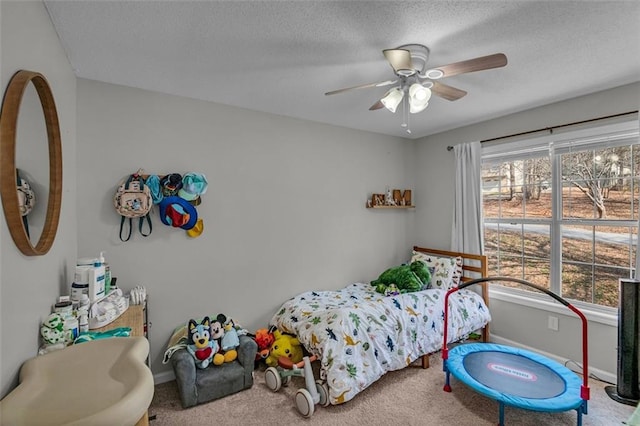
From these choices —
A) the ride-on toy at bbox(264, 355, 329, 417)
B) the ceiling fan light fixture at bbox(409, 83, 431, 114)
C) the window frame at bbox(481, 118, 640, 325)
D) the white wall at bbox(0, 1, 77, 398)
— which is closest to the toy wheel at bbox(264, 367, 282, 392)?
the ride-on toy at bbox(264, 355, 329, 417)

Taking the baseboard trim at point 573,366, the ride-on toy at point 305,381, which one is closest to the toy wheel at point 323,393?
the ride-on toy at point 305,381

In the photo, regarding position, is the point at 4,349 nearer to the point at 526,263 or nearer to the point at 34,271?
the point at 34,271

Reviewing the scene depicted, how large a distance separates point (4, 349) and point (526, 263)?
4002mm

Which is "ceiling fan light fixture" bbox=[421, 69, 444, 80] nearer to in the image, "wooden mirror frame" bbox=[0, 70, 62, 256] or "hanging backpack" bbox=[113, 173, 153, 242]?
"wooden mirror frame" bbox=[0, 70, 62, 256]

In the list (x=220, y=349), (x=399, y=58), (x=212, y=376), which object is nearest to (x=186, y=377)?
(x=212, y=376)

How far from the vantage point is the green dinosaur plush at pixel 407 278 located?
3.43 meters

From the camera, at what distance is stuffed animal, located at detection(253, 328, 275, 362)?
9.42 ft

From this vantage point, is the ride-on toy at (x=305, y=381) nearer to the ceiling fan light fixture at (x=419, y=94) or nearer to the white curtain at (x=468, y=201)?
the ceiling fan light fixture at (x=419, y=94)

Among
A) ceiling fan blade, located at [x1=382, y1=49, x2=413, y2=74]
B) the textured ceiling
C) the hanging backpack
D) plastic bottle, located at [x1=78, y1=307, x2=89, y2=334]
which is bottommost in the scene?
plastic bottle, located at [x1=78, y1=307, x2=89, y2=334]

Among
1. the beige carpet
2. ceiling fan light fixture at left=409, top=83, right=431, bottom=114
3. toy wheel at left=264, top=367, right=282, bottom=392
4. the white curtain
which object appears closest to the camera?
ceiling fan light fixture at left=409, top=83, right=431, bottom=114

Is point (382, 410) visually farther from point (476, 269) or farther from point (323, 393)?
point (476, 269)

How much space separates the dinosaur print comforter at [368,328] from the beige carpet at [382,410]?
5.7 inches

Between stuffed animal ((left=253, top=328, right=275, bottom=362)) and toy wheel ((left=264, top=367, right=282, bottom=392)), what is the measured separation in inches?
12.4

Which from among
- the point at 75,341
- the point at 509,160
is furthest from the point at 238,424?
the point at 509,160
